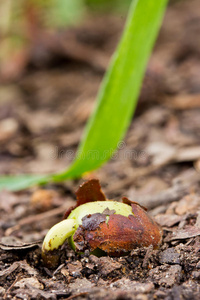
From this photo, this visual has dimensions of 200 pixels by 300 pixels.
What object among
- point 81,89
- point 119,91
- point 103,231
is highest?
point 81,89

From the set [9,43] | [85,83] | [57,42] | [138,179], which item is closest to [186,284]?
[138,179]

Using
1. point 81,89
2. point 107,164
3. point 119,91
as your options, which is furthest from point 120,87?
point 81,89

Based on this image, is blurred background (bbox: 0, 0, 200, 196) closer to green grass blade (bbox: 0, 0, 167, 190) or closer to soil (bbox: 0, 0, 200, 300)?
soil (bbox: 0, 0, 200, 300)

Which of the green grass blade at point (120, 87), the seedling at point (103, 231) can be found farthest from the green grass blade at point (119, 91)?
the seedling at point (103, 231)

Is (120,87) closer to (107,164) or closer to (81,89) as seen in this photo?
(107,164)

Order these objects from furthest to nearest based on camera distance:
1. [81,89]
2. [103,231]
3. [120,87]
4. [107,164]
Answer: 1. [81,89]
2. [107,164]
3. [120,87]
4. [103,231]

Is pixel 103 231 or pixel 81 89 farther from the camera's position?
pixel 81 89

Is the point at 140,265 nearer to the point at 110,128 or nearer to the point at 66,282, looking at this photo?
the point at 66,282
